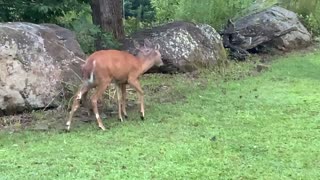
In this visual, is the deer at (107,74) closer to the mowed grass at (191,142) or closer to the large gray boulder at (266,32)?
the mowed grass at (191,142)

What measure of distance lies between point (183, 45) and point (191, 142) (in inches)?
199

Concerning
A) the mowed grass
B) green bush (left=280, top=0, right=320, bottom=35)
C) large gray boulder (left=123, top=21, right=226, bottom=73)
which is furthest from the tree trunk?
green bush (left=280, top=0, right=320, bottom=35)

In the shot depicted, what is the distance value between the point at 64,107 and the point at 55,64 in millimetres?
616

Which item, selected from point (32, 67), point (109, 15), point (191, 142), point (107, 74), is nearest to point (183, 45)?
point (109, 15)

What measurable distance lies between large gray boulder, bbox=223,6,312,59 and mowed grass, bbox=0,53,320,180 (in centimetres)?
423

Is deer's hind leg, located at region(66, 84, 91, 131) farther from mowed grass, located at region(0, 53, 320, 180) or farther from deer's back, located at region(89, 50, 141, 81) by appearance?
deer's back, located at region(89, 50, 141, 81)

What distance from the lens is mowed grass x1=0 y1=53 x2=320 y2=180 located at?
520 cm

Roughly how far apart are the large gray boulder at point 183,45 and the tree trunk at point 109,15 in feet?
0.95

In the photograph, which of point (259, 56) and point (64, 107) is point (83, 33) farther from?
point (259, 56)

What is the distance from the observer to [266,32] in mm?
13375

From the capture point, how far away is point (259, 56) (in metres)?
12.8

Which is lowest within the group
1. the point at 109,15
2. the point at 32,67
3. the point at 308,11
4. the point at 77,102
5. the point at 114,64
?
the point at 308,11

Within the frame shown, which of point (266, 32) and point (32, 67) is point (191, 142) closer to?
point (32, 67)

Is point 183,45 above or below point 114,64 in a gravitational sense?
below
